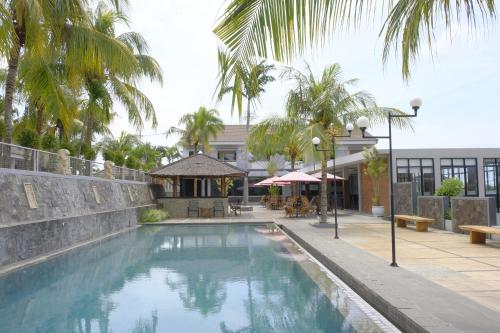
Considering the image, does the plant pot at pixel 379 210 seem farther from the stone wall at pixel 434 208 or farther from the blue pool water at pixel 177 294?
the blue pool water at pixel 177 294

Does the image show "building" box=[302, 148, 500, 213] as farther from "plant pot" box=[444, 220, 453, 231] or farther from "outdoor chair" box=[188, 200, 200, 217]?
"outdoor chair" box=[188, 200, 200, 217]

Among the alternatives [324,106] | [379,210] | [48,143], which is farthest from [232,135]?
[48,143]

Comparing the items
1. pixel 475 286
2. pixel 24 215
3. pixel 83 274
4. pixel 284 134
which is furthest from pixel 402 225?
pixel 24 215

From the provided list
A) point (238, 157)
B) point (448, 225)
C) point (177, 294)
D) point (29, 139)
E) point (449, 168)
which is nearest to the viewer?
point (177, 294)

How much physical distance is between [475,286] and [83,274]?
7100mm

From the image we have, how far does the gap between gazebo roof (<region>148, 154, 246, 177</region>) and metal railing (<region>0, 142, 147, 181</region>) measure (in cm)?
636

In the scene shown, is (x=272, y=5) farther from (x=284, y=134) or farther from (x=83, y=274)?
(x=284, y=134)

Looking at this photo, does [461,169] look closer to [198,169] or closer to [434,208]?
[434,208]

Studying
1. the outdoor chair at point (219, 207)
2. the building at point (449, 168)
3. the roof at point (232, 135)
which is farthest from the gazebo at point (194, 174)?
the roof at point (232, 135)

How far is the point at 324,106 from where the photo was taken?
51.4 ft

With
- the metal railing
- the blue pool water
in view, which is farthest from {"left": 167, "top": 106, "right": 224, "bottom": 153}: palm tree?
the blue pool water

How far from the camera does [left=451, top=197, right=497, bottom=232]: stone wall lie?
11.7 metres

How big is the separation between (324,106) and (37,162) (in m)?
9.53

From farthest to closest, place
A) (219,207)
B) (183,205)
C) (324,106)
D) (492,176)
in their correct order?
(183,205) → (219,207) → (492,176) → (324,106)
